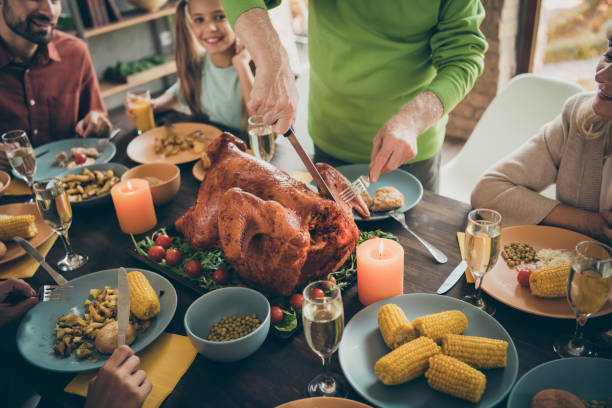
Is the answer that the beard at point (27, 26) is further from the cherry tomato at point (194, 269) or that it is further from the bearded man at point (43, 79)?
the cherry tomato at point (194, 269)

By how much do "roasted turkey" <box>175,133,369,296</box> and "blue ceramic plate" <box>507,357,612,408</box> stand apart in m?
0.57

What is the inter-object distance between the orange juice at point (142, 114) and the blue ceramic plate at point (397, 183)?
Answer: 110cm

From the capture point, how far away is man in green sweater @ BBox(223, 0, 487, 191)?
147cm

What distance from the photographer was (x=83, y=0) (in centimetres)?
412

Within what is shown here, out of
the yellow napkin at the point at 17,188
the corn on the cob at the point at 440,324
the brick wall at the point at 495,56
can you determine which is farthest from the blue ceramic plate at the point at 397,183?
the brick wall at the point at 495,56

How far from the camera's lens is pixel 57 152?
2236 mm

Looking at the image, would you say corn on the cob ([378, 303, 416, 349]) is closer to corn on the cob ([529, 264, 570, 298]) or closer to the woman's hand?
corn on the cob ([529, 264, 570, 298])

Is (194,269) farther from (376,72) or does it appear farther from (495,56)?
(495,56)

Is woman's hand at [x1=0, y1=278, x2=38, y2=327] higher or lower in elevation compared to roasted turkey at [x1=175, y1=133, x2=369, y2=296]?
lower

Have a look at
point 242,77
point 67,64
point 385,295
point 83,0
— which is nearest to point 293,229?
point 385,295

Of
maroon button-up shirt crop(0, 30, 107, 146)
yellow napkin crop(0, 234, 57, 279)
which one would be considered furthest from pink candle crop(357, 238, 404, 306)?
maroon button-up shirt crop(0, 30, 107, 146)

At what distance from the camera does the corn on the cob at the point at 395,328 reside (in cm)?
108

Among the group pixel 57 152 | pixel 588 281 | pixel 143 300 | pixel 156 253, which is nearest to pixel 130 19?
pixel 57 152

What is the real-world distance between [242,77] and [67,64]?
1117 millimetres
